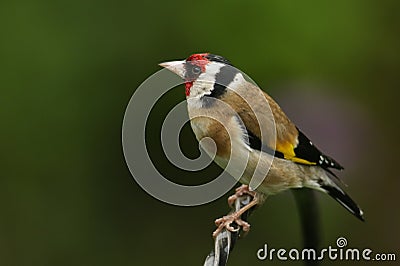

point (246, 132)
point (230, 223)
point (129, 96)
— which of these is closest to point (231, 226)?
point (230, 223)

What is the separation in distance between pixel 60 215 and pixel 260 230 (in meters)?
0.43

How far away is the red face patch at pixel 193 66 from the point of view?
94 centimetres

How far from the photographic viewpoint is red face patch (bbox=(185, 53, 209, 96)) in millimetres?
937

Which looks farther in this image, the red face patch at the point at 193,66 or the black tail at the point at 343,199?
the black tail at the point at 343,199

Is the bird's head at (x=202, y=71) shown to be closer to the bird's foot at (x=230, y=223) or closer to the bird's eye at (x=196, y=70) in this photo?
the bird's eye at (x=196, y=70)

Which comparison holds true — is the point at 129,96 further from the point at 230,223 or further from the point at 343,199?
the point at 230,223

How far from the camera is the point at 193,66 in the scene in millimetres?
961

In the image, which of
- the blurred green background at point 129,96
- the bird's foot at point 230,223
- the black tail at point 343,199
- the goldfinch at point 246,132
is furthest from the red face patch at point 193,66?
the blurred green background at point 129,96

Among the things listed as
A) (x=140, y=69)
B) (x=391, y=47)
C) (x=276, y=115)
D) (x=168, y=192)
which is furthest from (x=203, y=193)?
(x=391, y=47)

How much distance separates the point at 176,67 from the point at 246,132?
6.0 inches

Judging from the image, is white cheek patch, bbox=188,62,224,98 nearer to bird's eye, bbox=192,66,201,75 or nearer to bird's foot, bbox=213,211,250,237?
bird's eye, bbox=192,66,201,75

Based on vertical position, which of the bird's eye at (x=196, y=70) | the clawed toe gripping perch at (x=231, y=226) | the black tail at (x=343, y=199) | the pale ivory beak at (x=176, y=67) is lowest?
the clawed toe gripping perch at (x=231, y=226)

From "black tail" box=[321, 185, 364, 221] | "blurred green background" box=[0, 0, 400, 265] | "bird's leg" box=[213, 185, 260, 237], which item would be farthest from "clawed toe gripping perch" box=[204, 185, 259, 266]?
"blurred green background" box=[0, 0, 400, 265]

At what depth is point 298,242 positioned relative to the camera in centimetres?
181
